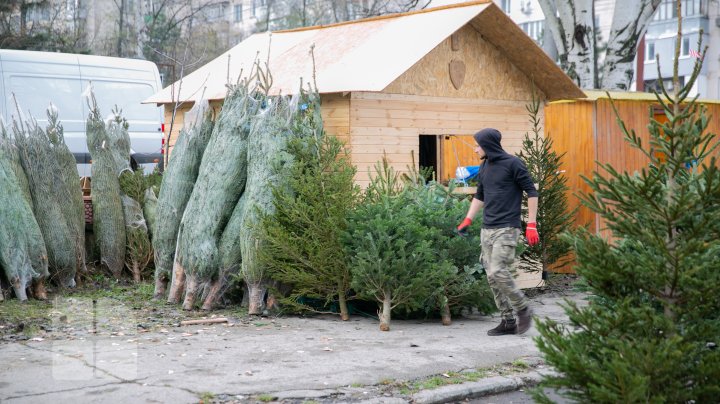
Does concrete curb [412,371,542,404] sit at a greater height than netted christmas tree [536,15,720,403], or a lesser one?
lesser

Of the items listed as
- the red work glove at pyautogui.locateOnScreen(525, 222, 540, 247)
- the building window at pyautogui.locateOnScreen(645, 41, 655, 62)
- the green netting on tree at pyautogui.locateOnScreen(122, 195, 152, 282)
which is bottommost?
the green netting on tree at pyautogui.locateOnScreen(122, 195, 152, 282)

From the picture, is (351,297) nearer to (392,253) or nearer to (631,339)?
(392,253)

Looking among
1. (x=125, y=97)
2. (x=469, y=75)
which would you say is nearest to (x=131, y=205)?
(x=469, y=75)

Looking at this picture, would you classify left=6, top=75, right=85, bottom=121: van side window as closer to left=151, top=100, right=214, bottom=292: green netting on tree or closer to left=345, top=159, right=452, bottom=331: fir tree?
left=151, top=100, right=214, bottom=292: green netting on tree

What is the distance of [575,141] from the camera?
12.6 meters

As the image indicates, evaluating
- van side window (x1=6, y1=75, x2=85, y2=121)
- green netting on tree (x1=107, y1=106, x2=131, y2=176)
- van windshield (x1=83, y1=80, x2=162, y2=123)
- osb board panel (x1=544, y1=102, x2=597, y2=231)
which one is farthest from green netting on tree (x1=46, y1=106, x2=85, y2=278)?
osb board panel (x1=544, y1=102, x2=597, y2=231)

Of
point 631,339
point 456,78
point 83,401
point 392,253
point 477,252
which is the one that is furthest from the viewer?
point 456,78

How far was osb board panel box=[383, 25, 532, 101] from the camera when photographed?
9898mm

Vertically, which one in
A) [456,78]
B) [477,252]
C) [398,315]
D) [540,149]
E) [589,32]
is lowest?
[398,315]

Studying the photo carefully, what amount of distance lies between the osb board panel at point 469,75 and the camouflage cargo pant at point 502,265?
240 centimetres

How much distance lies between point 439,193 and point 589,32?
8.94 m

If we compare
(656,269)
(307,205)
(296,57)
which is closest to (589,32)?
(296,57)

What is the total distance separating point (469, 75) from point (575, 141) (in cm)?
283

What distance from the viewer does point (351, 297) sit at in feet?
28.3
